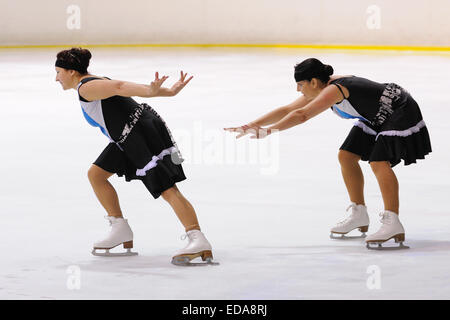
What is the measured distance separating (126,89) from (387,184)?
1.41m

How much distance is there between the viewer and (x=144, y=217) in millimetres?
5898

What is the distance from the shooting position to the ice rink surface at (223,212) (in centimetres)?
437

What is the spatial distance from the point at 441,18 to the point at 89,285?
1376 cm

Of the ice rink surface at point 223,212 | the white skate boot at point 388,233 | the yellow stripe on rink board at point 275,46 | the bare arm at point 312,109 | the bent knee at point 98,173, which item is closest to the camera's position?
the ice rink surface at point 223,212

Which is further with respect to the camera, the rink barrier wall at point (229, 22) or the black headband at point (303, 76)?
the rink barrier wall at point (229, 22)

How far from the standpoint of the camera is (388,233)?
500 centimetres

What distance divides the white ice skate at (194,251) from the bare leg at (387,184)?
96 centimetres

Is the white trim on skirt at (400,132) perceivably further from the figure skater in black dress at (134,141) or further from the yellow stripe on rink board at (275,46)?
the yellow stripe on rink board at (275,46)

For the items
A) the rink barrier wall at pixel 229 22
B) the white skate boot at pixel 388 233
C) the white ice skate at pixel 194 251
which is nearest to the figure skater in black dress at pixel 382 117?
the white skate boot at pixel 388 233

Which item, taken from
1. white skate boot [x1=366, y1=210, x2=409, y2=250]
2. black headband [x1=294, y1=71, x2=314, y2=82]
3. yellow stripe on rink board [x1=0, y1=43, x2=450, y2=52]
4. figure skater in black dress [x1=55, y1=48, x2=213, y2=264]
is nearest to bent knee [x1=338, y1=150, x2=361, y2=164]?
white skate boot [x1=366, y1=210, x2=409, y2=250]

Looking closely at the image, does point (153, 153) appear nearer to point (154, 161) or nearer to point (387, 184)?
point (154, 161)

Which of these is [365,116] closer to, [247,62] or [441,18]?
[247,62]

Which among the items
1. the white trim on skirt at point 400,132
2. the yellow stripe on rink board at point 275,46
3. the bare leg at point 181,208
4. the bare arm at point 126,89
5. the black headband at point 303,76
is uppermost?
the yellow stripe on rink board at point 275,46

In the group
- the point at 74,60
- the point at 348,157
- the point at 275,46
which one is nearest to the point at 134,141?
the point at 74,60
